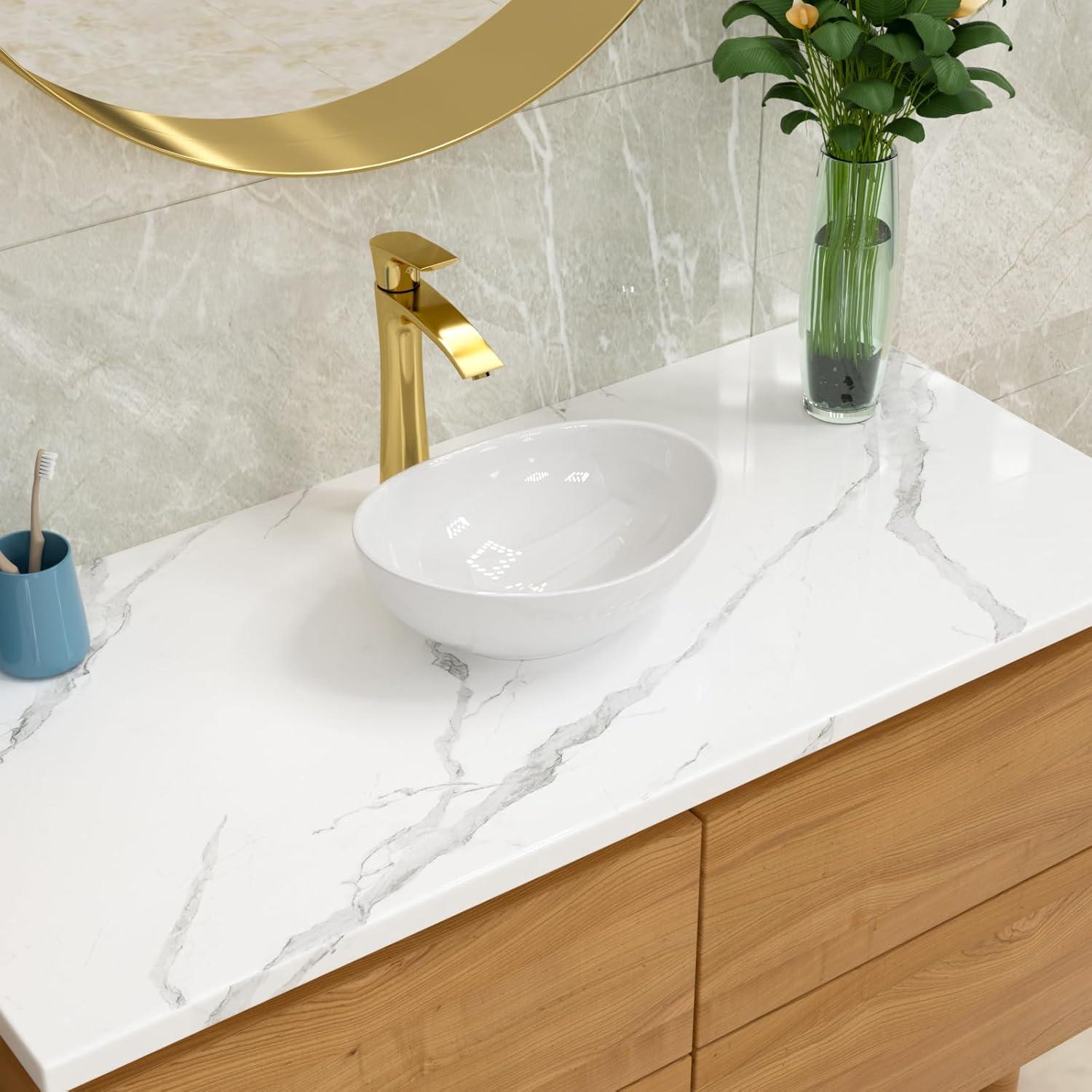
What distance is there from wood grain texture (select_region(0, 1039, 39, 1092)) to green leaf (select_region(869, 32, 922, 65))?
1.04 m

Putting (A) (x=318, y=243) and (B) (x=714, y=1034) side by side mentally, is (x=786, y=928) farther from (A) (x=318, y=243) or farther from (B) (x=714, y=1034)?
(A) (x=318, y=243)

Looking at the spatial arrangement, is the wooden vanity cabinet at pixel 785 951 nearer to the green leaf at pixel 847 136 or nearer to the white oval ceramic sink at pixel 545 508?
the white oval ceramic sink at pixel 545 508

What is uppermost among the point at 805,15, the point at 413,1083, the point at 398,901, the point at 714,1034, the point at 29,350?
the point at 805,15

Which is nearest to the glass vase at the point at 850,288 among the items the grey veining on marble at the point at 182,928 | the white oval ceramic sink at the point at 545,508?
the white oval ceramic sink at the point at 545,508

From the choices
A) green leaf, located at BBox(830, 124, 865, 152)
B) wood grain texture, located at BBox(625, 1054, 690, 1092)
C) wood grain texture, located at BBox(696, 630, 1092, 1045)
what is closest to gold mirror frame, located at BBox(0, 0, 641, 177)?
green leaf, located at BBox(830, 124, 865, 152)

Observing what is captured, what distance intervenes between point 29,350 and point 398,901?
0.58 m

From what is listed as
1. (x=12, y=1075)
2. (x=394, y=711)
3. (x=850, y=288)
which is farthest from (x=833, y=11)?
(x=12, y=1075)

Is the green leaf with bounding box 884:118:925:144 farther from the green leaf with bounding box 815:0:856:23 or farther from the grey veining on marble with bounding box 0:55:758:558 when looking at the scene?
the grey veining on marble with bounding box 0:55:758:558

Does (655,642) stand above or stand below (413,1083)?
above

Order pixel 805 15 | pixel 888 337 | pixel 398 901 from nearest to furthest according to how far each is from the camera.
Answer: pixel 398 901
pixel 805 15
pixel 888 337

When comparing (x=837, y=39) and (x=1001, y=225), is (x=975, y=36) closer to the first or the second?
(x=837, y=39)

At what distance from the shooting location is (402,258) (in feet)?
4.15

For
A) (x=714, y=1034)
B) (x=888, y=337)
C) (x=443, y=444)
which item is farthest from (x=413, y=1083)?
(x=888, y=337)

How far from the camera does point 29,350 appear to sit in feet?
4.11
